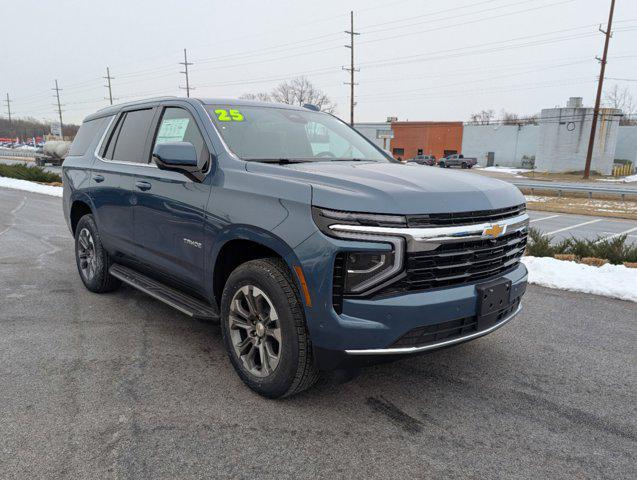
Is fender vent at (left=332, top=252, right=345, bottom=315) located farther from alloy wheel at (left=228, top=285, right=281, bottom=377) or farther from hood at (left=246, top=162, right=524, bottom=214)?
alloy wheel at (left=228, top=285, right=281, bottom=377)

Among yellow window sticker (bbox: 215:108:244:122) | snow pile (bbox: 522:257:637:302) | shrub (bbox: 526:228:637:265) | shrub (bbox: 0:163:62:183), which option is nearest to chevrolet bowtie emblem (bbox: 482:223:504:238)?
yellow window sticker (bbox: 215:108:244:122)

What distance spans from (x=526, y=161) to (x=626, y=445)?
173 ft

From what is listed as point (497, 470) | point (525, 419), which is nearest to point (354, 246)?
point (497, 470)

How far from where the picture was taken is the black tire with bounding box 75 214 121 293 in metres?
5.04

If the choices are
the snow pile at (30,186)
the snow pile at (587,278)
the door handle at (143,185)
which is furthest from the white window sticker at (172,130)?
the snow pile at (30,186)

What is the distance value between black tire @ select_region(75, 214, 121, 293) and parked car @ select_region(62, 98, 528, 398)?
0.91m

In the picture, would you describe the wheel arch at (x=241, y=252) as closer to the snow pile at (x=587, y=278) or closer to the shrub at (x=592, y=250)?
the snow pile at (x=587, y=278)

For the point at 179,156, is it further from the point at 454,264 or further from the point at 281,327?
the point at 454,264

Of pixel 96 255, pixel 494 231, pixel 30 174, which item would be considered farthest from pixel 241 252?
pixel 30 174

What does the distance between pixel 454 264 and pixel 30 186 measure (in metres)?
20.6

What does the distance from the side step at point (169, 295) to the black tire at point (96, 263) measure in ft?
1.04

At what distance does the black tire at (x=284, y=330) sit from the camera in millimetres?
2768

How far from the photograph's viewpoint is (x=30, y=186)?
63.2 ft

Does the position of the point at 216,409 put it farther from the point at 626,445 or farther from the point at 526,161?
the point at 526,161
